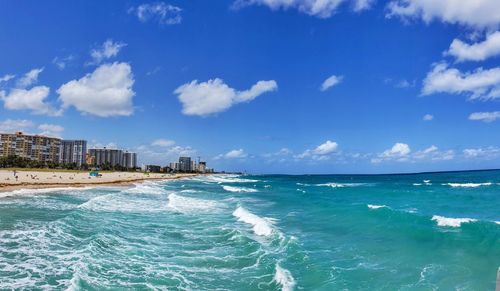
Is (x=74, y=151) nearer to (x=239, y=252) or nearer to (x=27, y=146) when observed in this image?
(x=27, y=146)

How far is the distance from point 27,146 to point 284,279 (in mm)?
165919

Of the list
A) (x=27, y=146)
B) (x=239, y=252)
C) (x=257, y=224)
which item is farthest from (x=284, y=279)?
(x=27, y=146)

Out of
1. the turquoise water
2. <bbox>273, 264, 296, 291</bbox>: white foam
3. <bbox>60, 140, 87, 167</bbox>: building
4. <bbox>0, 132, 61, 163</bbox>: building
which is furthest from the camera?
<bbox>60, 140, 87, 167</bbox>: building

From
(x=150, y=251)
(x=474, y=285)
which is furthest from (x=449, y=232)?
(x=150, y=251)

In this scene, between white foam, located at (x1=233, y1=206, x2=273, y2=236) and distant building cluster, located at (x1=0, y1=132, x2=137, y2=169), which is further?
distant building cluster, located at (x1=0, y1=132, x2=137, y2=169)

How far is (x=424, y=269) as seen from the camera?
47.0 feet

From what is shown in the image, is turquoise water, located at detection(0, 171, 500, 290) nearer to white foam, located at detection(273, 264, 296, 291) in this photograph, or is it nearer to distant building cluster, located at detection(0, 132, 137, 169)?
white foam, located at detection(273, 264, 296, 291)

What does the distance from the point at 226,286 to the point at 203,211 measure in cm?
1924

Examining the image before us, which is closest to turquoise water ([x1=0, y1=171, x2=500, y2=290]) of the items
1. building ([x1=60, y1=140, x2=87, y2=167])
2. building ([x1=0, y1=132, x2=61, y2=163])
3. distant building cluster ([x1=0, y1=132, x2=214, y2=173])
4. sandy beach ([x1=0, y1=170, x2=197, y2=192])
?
sandy beach ([x1=0, y1=170, x2=197, y2=192])

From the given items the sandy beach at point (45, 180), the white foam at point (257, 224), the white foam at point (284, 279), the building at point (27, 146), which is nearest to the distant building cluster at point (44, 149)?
the building at point (27, 146)

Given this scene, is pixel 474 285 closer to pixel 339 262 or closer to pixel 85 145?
pixel 339 262

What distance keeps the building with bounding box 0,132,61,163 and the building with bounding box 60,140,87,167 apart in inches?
826

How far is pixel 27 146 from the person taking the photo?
15500cm

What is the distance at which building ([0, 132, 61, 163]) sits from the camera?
152 meters
